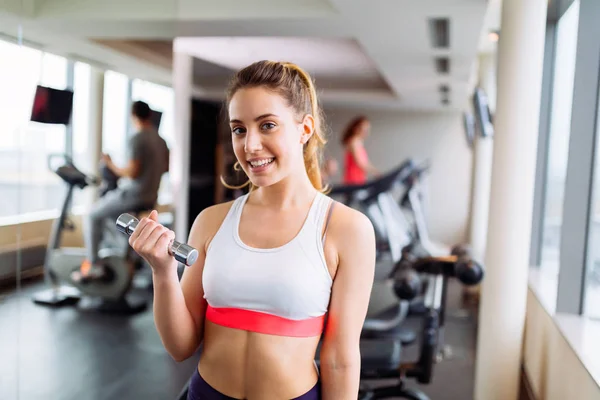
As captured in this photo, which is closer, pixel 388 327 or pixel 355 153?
pixel 388 327

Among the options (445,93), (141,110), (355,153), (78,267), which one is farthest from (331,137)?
(445,93)

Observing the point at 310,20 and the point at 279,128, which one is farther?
the point at 310,20

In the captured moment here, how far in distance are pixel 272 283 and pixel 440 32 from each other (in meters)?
3.36

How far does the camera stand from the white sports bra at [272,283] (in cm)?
111

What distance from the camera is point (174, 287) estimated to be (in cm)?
113

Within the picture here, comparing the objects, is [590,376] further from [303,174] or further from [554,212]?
[554,212]

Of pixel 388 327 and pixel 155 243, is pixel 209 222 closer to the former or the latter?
pixel 155 243

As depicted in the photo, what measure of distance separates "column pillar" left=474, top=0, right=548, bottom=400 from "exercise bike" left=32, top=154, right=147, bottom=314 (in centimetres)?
175

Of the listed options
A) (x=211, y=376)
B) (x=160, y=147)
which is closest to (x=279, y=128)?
(x=211, y=376)

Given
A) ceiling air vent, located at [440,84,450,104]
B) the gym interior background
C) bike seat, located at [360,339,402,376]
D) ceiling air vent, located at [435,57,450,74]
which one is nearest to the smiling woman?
the gym interior background

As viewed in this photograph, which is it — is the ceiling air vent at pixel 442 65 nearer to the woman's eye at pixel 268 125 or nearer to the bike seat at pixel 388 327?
the bike seat at pixel 388 327

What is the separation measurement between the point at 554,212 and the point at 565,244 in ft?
4.24

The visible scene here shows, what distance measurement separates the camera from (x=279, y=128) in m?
1.14

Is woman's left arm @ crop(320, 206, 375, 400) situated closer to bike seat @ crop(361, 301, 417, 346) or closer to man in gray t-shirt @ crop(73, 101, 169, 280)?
man in gray t-shirt @ crop(73, 101, 169, 280)
